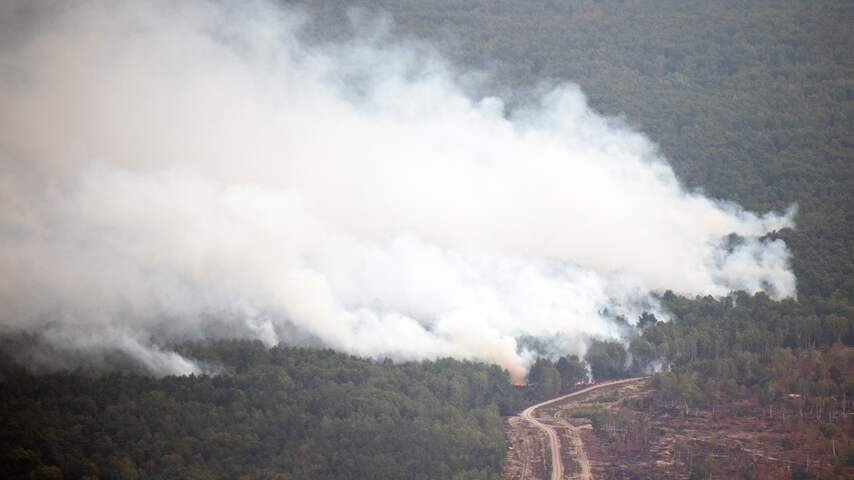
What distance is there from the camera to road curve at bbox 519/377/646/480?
10537cm

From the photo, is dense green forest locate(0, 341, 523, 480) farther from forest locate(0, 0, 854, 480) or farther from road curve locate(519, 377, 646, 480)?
road curve locate(519, 377, 646, 480)

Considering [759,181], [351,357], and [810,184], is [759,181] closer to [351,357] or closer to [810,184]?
[810,184]

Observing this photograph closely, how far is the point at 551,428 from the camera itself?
114m

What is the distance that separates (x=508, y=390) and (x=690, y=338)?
71.4 feet

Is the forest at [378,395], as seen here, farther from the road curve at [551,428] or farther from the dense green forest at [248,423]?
the road curve at [551,428]

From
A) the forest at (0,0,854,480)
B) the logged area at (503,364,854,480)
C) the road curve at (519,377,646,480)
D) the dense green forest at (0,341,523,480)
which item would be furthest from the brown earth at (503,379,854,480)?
the dense green forest at (0,341,523,480)

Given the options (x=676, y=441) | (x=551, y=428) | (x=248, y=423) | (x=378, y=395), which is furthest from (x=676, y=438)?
(x=248, y=423)

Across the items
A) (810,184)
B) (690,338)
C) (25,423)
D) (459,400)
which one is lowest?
(25,423)

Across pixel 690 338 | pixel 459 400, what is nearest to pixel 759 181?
pixel 690 338

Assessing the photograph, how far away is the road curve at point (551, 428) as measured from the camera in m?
105

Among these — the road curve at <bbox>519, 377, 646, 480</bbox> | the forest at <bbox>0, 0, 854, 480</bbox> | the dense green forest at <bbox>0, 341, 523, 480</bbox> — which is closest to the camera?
the dense green forest at <bbox>0, 341, 523, 480</bbox>

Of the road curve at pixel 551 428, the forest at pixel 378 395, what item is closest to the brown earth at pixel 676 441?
the road curve at pixel 551 428

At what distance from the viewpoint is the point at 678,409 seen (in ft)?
388

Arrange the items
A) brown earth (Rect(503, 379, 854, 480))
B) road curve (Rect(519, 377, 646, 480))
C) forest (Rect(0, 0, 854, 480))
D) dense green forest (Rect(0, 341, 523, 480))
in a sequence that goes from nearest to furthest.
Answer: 1. dense green forest (Rect(0, 341, 523, 480))
2. forest (Rect(0, 0, 854, 480))
3. brown earth (Rect(503, 379, 854, 480))
4. road curve (Rect(519, 377, 646, 480))
